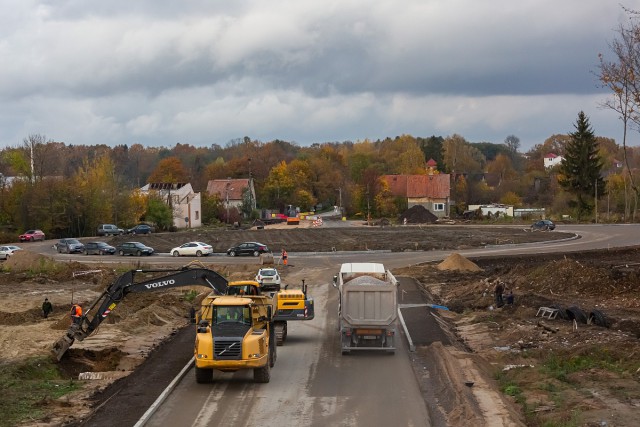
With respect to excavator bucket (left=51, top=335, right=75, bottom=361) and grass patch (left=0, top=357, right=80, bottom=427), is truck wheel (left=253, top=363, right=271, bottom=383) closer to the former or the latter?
grass patch (left=0, top=357, right=80, bottom=427)

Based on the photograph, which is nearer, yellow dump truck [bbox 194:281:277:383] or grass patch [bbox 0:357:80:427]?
grass patch [bbox 0:357:80:427]

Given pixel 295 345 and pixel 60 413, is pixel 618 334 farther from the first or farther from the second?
pixel 60 413

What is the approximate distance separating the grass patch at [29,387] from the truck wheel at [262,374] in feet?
16.9

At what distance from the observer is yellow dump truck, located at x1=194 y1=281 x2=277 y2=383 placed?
1956cm

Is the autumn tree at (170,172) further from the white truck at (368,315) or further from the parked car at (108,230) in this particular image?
the white truck at (368,315)

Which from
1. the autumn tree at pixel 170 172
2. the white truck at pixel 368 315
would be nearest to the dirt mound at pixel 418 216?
the autumn tree at pixel 170 172

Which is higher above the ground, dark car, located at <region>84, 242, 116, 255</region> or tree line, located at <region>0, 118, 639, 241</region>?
tree line, located at <region>0, 118, 639, 241</region>

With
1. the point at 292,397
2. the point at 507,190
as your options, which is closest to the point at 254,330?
the point at 292,397

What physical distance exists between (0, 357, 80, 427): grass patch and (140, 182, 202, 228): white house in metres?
87.4

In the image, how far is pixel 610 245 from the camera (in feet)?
223

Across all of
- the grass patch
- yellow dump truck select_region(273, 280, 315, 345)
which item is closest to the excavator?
the grass patch

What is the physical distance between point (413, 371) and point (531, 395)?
14.0ft

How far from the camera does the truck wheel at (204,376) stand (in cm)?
2042

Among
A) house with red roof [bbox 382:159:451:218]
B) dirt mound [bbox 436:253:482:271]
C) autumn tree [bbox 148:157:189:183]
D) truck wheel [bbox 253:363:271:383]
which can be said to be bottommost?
dirt mound [bbox 436:253:482:271]
